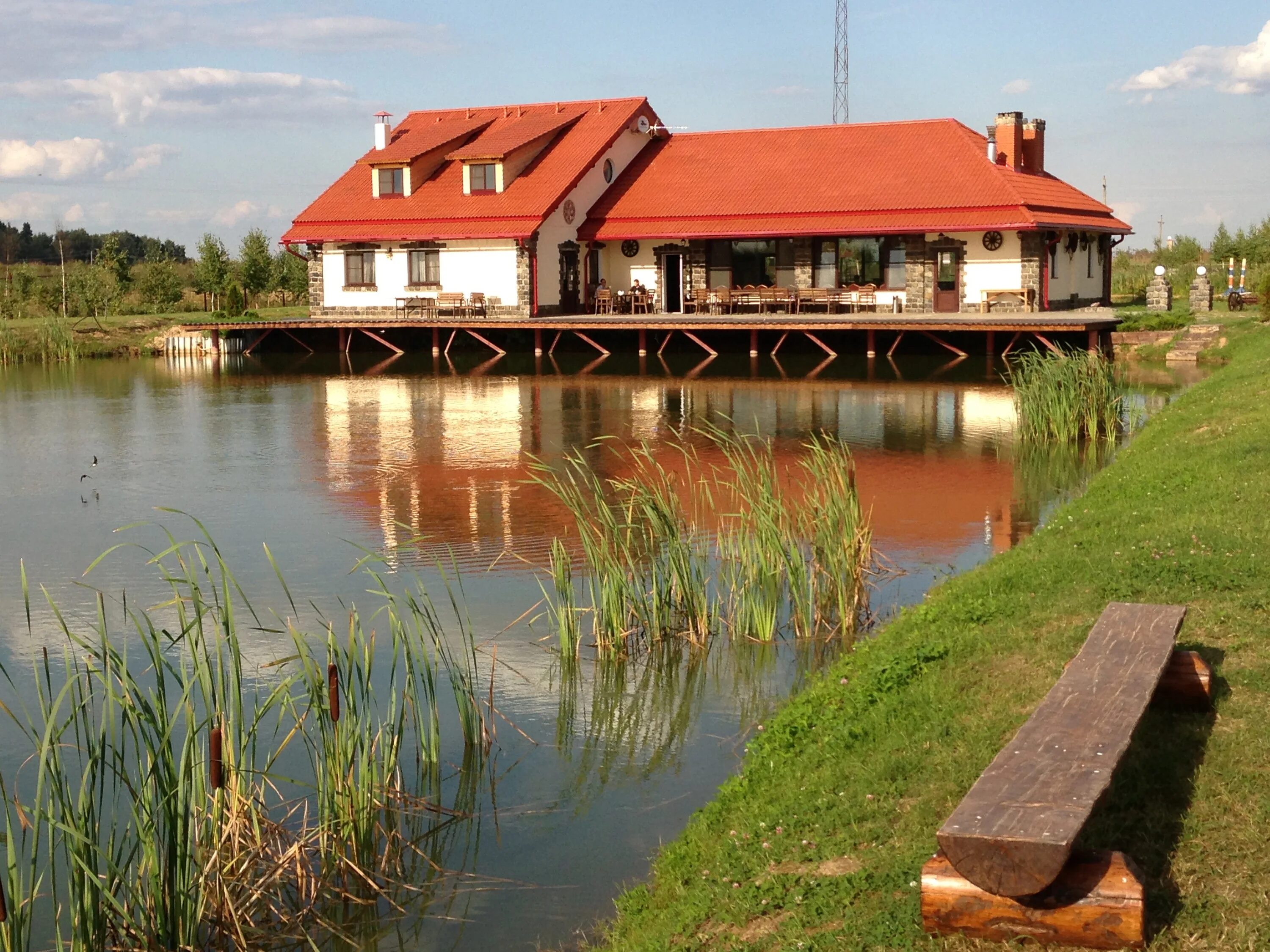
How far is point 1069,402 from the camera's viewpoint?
15578 millimetres

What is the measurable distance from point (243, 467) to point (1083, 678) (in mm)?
12084

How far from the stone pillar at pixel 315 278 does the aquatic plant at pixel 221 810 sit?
27607mm

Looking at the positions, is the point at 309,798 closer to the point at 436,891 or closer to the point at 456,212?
the point at 436,891

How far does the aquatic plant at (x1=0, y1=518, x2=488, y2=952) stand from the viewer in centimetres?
441

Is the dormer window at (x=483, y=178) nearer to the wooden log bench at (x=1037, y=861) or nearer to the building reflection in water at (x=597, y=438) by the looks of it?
the building reflection in water at (x=597, y=438)

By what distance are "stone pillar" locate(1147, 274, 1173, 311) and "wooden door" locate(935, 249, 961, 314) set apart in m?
4.41

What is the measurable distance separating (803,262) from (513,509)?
1934 centimetres

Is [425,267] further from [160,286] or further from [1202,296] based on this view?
[1202,296]

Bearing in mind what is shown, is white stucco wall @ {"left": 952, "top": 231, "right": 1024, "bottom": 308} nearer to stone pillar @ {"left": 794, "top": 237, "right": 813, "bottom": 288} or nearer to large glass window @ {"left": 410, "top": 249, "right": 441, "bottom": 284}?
stone pillar @ {"left": 794, "top": 237, "right": 813, "bottom": 288}

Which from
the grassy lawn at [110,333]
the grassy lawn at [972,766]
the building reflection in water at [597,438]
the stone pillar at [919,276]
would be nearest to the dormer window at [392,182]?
the grassy lawn at [110,333]

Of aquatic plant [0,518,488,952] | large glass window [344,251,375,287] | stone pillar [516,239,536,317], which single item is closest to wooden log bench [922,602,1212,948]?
aquatic plant [0,518,488,952]

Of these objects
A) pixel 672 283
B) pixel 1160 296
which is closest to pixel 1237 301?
pixel 1160 296

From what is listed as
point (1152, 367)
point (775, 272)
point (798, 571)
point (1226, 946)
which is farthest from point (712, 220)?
point (1226, 946)

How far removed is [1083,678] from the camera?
5.03m
